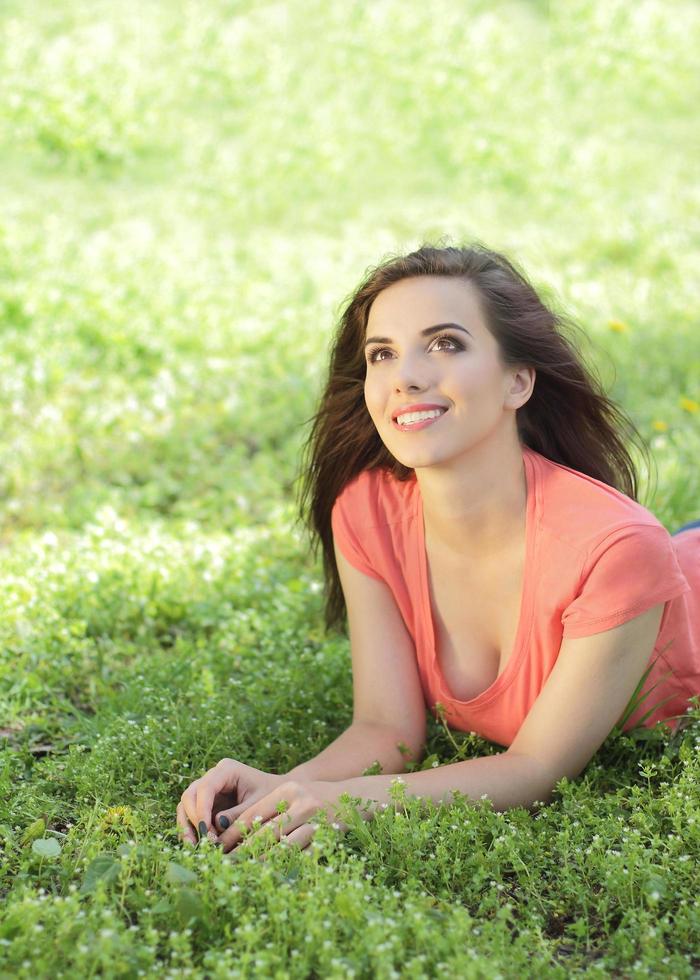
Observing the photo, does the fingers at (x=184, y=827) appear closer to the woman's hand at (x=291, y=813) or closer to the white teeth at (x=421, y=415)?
the woman's hand at (x=291, y=813)

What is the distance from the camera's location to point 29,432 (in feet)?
18.9

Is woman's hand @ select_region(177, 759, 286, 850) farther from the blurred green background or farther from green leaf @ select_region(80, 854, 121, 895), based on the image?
the blurred green background

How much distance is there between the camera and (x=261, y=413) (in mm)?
6020

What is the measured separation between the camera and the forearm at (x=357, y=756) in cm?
299

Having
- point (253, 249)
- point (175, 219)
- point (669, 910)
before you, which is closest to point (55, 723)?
point (669, 910)

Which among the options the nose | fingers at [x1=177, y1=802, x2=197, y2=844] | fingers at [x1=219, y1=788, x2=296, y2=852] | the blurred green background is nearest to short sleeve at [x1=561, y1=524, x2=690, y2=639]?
the nose

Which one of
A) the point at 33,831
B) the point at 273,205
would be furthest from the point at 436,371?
the point at 273,205

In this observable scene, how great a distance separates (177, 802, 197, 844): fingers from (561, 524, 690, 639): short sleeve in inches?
39.7

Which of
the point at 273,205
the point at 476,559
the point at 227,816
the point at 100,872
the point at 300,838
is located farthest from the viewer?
the point at 273,205

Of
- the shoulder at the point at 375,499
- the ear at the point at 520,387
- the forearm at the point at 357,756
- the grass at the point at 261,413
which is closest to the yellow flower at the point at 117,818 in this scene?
the grass at the point at 261,413

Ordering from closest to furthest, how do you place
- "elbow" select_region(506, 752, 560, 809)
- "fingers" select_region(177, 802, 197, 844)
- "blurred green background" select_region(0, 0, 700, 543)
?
"fingers" select_region(177, 802, 197, 844) < "elbow" select_region(506, 752, 560, 809) < "blurred green background" select_region(0, 0, 700, 543)

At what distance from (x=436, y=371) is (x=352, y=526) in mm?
631

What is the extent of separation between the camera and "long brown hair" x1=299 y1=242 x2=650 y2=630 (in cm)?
304

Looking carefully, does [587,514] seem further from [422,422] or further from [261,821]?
[261,821]
